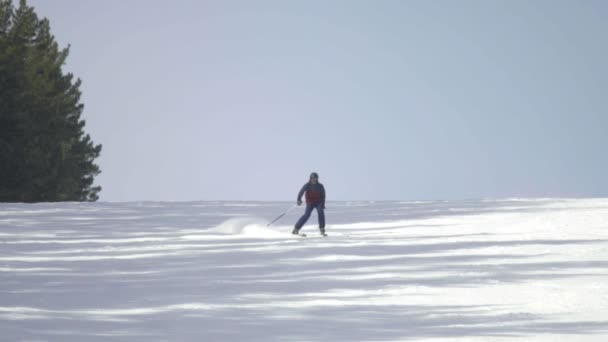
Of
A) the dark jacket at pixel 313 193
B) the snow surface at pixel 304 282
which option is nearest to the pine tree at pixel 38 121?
the snow surface at pixel 304 282

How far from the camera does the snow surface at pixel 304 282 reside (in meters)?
8.84

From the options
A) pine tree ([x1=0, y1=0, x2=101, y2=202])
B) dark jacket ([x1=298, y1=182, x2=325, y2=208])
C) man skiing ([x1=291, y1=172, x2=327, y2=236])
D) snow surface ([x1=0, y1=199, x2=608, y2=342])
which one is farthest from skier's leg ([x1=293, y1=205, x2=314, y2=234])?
pine tree ([x1=0, y1=0, x2=101, y2=202])

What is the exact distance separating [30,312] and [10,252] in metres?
7.51

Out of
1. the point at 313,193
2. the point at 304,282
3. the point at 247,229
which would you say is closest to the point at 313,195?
the point at 313,193

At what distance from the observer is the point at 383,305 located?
10211 millimetres

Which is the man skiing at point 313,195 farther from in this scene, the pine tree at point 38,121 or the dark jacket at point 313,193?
the pine tree at point 38,121

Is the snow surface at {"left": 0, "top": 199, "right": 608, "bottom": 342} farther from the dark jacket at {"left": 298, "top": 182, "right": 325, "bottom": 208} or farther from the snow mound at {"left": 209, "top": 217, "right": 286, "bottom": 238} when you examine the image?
the dark jacket at {"left": 298, "top": 182, "right": 325, "bottom": 208}

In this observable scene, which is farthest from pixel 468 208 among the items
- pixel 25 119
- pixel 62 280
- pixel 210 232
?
pixel 25 119

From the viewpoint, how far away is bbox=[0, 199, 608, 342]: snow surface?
Answer: 884 cm

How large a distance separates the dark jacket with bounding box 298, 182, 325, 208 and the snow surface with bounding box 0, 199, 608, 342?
98 cm

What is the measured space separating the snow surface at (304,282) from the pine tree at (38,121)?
29396 millimetres

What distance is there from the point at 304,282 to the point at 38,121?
49.4m

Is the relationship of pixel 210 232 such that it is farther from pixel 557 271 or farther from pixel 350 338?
pixel 350 338

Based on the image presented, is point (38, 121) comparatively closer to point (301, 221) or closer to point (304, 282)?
point (301, 221)
